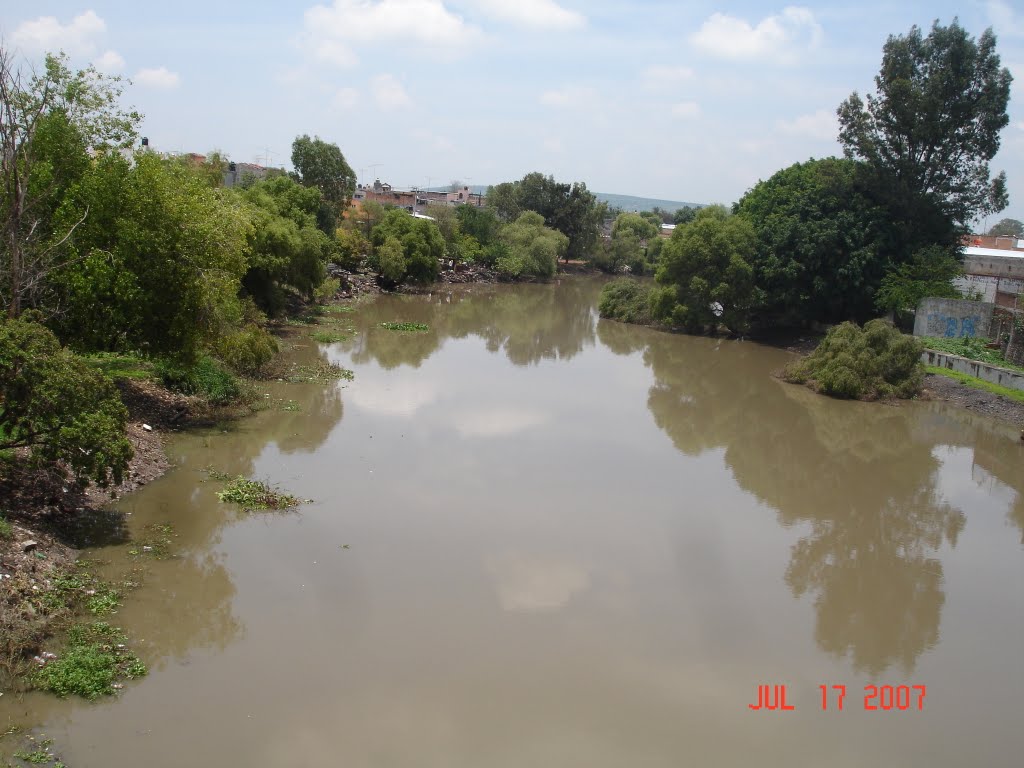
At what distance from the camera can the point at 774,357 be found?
1235 inches

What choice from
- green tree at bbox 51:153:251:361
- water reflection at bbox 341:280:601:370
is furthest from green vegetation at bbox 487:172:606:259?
green tree at bbox 51:153:251:361

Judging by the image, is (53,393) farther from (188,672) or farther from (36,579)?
(188,672)

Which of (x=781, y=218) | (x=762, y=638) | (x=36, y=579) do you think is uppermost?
(x=781, y=218)

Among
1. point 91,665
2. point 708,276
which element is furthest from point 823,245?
point 91,665

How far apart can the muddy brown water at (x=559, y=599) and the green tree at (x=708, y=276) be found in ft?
47.4

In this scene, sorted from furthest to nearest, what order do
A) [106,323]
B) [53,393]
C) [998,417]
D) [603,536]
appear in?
[998,417]
[106,323]
[603,536]
[53,393]

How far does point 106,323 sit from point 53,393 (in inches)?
183

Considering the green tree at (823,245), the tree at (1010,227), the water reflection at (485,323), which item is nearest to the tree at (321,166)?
the water reflection at (485,323)

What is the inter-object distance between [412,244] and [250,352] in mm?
23763

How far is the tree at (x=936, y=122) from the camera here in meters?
30.0

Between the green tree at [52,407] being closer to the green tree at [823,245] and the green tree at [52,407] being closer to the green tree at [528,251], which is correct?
the green tree at [823,245]

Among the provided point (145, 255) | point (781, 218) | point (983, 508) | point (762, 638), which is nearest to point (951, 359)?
point (781, 218)

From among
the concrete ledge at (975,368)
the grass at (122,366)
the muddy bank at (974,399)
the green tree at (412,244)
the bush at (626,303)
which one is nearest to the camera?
the grass at (122,366)

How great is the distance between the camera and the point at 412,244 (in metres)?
41.8
